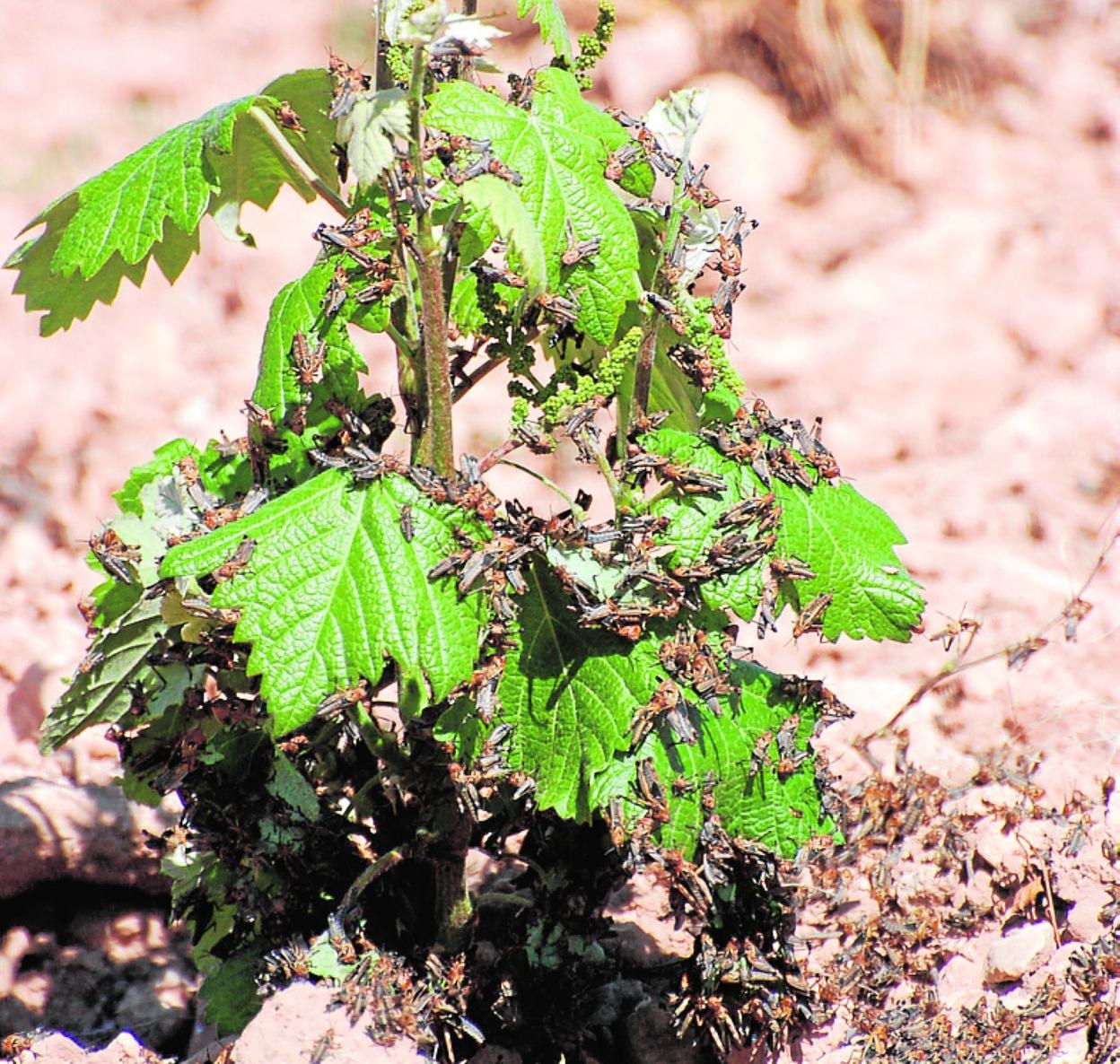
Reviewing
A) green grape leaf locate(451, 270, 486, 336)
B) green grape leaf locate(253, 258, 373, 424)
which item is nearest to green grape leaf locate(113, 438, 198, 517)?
green grape leaf locate(253, 258, 373, 424)

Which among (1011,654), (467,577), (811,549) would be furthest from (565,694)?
(1011,654)

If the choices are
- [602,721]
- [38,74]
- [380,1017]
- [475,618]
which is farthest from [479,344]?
[38,74]

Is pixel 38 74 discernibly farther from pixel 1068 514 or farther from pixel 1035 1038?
pixel 1035 1038

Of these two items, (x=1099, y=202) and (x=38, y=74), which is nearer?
(x=1099, y=202)

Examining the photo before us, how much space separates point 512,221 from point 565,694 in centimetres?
69

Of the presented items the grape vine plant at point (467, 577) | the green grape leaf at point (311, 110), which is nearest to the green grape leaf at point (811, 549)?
the grape vine plant at point (467, 577)

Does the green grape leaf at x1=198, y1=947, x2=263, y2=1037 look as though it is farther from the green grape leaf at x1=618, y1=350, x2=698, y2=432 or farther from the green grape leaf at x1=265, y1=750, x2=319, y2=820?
the green grape leaf at x1=618, y1=350, x2=698, y2=432

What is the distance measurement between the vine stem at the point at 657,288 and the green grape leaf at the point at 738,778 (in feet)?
1.42

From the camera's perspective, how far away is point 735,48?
372 centimetres

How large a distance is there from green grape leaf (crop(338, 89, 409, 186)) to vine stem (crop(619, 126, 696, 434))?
19.0 inches

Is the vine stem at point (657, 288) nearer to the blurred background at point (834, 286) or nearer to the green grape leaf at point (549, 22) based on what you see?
the green grape leaf at point (549, 22)

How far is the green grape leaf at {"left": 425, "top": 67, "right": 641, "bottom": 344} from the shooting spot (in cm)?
170

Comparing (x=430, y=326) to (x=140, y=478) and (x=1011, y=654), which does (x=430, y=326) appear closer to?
(x=140, y=478)

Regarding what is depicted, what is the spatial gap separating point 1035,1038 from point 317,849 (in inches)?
48.0
